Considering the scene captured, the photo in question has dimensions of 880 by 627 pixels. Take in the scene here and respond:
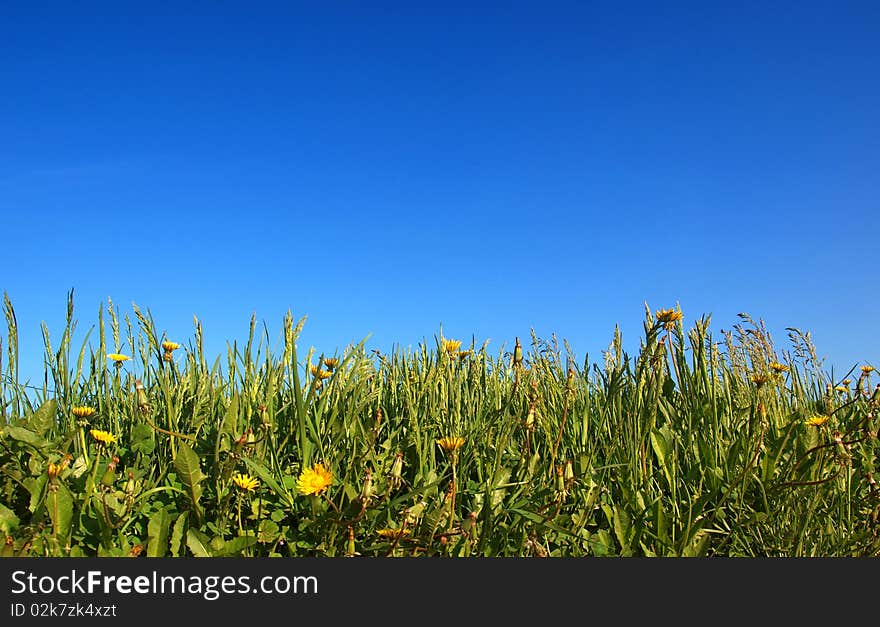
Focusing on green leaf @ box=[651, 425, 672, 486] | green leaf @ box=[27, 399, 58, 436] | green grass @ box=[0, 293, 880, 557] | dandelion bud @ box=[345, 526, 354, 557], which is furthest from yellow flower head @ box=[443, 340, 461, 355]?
green leaf @ box=[27, 399, 58, 436]

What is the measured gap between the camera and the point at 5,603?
184 cm

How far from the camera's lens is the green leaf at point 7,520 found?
216cm

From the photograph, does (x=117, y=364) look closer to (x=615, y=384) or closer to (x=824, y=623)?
(x=615, y=384)

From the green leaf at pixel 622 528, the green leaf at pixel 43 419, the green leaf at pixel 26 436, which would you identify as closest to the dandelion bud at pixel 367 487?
the green leaf at pixel 622 528

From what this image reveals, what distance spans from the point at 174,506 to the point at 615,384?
1.61 metres

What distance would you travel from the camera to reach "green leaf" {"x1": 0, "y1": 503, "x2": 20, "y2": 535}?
2.16 metres

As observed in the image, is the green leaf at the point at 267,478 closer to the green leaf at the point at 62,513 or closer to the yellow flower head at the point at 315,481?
the yellow flower head at the point at 315,481

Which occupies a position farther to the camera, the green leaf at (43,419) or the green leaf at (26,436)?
the green leaf at (43,419)

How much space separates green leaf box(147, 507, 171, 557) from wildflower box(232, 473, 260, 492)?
0.22 meters

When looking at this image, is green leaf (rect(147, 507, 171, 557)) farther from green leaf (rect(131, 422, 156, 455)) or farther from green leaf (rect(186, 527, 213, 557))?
green leaf (rect(131, 422, 156, 455))

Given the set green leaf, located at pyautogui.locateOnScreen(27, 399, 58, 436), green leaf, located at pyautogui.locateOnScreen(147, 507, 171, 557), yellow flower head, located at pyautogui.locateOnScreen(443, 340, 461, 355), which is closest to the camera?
green leaf, located at pyautogui.locateOnScreen(147, 507, 171, 557)

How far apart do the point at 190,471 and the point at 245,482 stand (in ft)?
0.57

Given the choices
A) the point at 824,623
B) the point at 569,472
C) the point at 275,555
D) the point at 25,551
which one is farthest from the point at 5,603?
the point at 824,623

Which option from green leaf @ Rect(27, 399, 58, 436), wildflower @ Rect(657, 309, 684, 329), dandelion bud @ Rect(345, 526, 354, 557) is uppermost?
wildflower @ Rect(657, 309, 684, 329)
